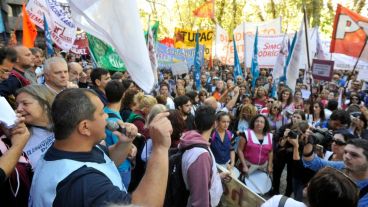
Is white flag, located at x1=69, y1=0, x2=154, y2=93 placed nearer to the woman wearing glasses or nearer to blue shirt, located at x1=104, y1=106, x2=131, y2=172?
blue shirt, located at x1=104, y1=106, x2=131, y2=172

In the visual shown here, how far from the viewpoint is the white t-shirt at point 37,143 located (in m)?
2.51

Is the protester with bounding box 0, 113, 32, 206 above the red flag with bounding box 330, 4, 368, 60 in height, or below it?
below

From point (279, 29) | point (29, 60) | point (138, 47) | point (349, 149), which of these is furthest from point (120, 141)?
point (279, 29)

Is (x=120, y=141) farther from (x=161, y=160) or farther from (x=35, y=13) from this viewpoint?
(x=35, y=13)

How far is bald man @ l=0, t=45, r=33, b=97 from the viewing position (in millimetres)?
3695

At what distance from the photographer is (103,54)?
4758 mm

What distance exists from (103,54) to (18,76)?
1135 mm

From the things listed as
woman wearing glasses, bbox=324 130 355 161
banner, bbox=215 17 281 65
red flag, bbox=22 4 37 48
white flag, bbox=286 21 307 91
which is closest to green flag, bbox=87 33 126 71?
woman wearing glasses, bbox=324 130 355 161

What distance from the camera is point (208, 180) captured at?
288 centimetres

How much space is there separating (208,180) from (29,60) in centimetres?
282

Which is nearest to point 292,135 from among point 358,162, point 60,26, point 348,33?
point 358,162

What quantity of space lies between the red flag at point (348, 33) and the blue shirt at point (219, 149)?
4.34 m

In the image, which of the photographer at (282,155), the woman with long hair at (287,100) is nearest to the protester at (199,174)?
the photographer at (282,155)

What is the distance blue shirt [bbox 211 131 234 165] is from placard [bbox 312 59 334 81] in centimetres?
280
